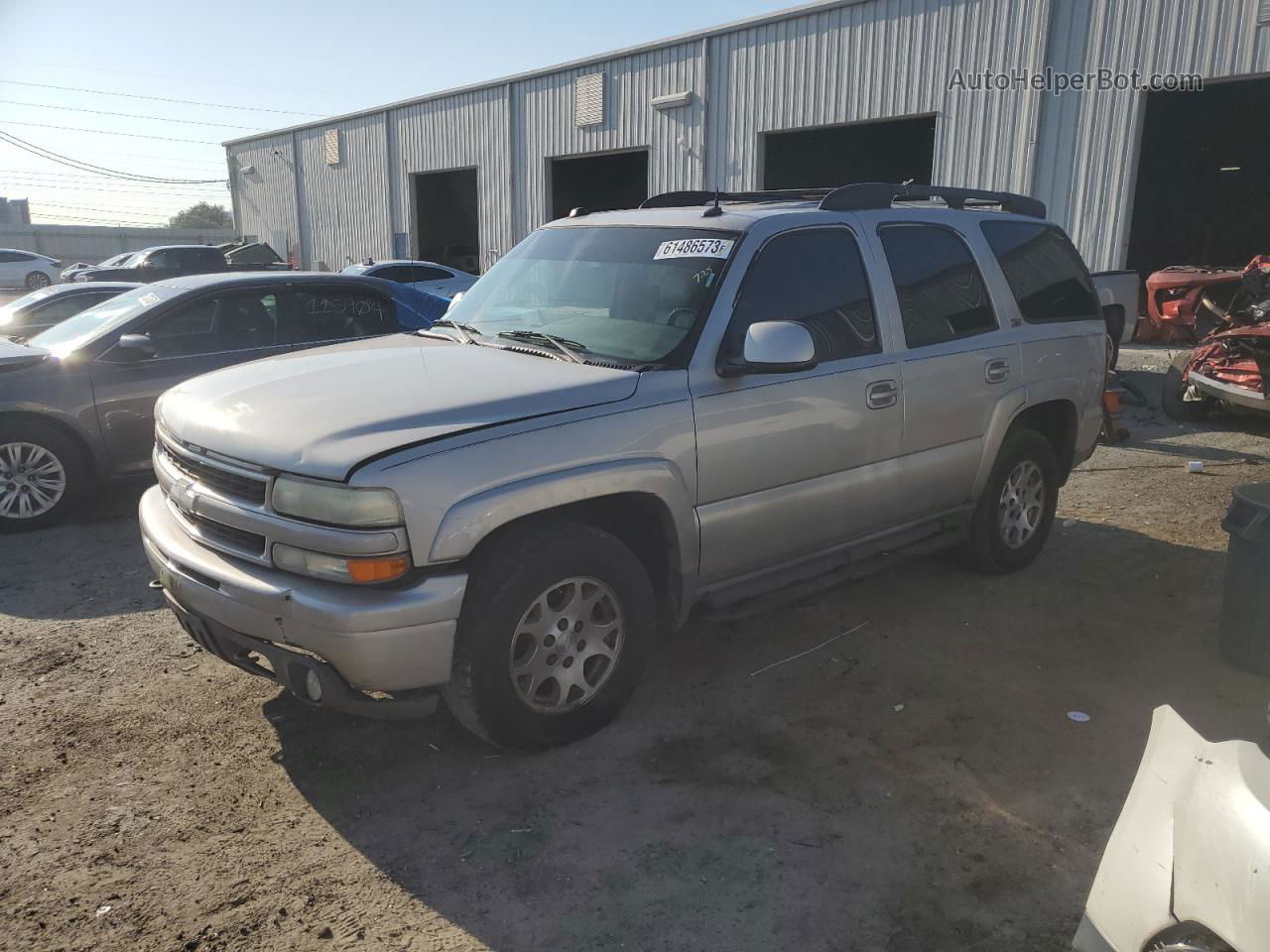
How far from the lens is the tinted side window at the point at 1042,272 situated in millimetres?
5203

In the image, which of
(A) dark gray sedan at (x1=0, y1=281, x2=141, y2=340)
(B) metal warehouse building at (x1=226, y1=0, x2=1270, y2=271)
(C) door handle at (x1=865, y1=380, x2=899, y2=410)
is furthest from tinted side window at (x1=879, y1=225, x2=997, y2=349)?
(B) metal warehouse building at (x1=226, y1=0, x2=1270, y2=271)

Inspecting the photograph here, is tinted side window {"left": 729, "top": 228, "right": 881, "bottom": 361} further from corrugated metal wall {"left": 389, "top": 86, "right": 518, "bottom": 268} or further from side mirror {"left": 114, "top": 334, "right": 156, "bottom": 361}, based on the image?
corrugated metal wall {"left": 389, "top": 86, "right": 518, "bottom": 268}

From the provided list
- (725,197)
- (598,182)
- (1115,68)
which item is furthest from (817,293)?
(598,182)

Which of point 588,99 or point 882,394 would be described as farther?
point 588,99

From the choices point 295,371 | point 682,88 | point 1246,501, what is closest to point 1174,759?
point 1246,501

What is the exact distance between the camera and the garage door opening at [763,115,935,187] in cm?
2159

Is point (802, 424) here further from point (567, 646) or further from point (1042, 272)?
point (1042, 272)

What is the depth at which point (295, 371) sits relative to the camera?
374cm

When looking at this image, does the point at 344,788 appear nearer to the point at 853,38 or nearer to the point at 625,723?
the point at 625,723

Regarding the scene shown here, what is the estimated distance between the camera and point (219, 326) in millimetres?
6957

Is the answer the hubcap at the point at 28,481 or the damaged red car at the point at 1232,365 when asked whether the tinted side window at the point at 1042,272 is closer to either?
the damaged red car at the point at 1232,365

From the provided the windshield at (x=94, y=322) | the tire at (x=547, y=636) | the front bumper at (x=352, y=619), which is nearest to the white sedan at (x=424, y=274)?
the windshield at (x=94, y=322)

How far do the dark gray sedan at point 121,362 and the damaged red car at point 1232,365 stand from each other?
26.4 ft

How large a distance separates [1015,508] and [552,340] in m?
3.05
